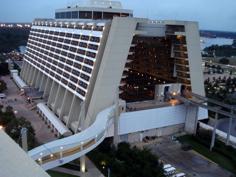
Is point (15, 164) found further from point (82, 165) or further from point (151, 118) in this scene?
point (151, 118)

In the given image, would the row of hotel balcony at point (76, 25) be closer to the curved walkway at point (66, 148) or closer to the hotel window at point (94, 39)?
the hotel window at point (94, 39)

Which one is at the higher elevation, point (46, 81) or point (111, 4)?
point (111, 4)

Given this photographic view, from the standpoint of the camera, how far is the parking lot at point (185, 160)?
37.3 metres

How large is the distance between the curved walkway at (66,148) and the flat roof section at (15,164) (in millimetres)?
9698

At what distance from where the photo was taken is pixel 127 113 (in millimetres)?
43781

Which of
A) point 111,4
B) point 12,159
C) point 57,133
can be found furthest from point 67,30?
point 12,159

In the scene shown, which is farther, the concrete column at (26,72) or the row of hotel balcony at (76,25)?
the concrete column at (26,72)

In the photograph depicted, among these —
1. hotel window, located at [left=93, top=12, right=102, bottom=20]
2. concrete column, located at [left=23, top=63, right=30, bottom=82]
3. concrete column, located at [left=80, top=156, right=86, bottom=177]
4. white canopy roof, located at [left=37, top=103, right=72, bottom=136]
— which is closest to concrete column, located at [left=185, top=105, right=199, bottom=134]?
white canopy roof, located at [left=37, top=103, right=72, bottom=136]

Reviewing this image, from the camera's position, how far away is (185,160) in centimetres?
4034

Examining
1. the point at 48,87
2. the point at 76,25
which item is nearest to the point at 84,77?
the point at 76,25

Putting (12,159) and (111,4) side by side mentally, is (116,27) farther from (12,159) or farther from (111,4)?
(12,159)

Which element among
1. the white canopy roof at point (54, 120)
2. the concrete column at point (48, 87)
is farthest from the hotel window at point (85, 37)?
the concrete column at point (48, 87)

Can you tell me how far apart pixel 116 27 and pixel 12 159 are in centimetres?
2858

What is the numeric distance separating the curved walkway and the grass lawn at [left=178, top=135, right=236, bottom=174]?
17380 mm
